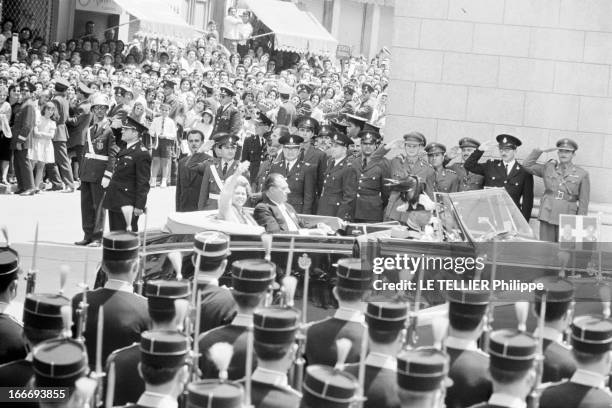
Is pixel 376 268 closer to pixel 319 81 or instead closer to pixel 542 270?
pixel 542 270

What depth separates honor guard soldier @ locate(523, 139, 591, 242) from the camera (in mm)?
10734

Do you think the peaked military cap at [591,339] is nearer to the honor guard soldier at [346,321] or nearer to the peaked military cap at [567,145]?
the honor guard soldier at [346,321]

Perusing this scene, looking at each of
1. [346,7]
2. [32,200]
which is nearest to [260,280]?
[32,200]

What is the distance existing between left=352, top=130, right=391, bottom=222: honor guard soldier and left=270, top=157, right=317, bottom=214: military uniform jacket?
501mm

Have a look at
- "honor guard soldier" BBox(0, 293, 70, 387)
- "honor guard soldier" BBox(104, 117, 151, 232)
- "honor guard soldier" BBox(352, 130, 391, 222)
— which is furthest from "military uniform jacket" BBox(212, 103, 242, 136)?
"honor guard soldier" BBox(0, 293, 70, 387)

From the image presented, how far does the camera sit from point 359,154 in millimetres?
11414

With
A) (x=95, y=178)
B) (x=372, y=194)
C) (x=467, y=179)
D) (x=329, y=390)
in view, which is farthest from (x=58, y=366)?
(x=95, y=178)

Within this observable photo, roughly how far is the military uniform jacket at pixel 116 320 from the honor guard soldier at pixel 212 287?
35 centimetres

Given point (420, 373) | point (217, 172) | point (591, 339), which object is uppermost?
point (217, 172)

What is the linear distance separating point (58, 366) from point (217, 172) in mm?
6830

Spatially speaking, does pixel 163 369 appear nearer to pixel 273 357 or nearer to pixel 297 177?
pixel 273 357

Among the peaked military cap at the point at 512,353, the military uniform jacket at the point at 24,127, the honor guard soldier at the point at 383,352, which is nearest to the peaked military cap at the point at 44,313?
the honor guard soldier at the point at 383,352

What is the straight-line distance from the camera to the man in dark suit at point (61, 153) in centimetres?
1537

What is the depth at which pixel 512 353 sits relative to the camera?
410 centimetres
